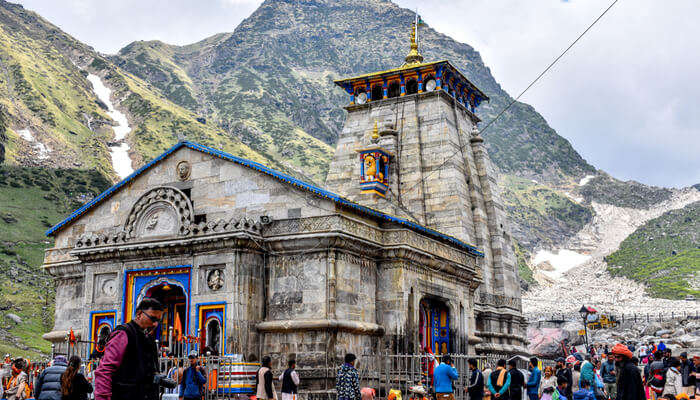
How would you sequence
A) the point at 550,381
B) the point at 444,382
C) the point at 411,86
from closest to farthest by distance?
1. the point at 444,382
2. the point at 550,381
3. the point at 411,86

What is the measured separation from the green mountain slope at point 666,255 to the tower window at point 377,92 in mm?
80148

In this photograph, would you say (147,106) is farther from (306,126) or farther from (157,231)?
(157,231)

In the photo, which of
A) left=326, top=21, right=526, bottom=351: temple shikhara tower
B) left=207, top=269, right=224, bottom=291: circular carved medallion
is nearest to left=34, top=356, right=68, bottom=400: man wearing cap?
left=207, top=269, right=224, bottom=291: circular carved medallion

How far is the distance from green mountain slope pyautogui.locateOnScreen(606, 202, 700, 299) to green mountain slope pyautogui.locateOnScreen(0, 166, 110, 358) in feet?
264

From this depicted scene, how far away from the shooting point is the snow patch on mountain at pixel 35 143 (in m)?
109

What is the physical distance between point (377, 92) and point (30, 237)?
146ft

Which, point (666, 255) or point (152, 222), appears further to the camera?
point (666, 255)

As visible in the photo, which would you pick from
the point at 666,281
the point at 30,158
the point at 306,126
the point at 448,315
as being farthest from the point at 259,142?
the point at 448,315

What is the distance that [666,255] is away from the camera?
132500mm

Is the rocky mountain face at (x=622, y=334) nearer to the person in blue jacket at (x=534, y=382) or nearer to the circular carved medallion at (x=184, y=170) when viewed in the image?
the person in blue jacket at (x=534, y=382)

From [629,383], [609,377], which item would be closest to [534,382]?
[609,377]

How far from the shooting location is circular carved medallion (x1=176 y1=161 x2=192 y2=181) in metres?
25.2

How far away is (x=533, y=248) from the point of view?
523 feet

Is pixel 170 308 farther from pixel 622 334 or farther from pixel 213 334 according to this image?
pixel 622 334
